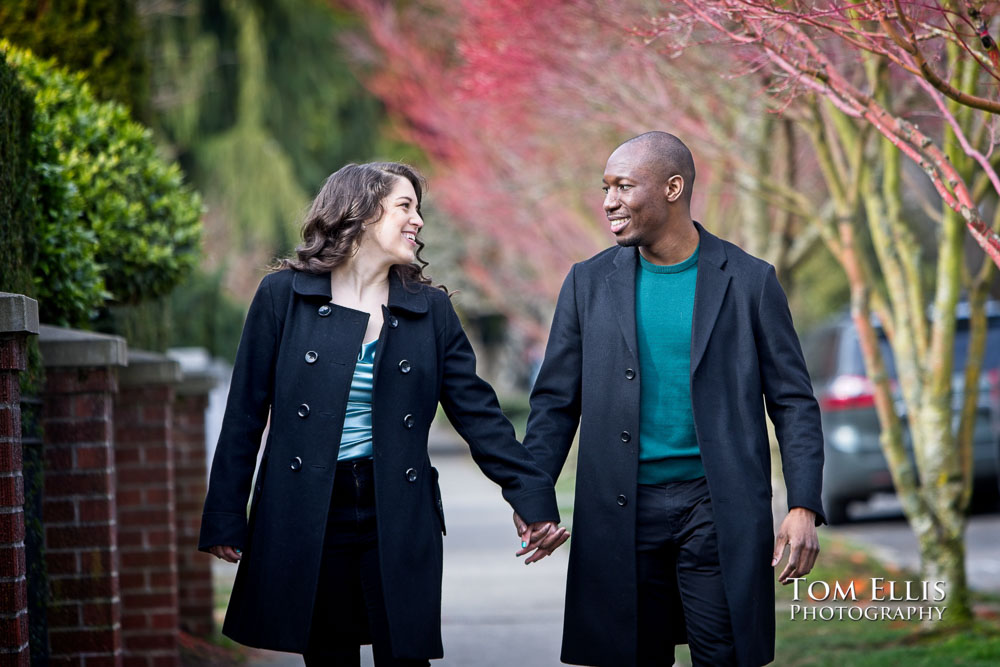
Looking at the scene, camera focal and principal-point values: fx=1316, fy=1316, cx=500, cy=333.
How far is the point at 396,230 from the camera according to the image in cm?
381

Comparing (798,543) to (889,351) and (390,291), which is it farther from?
(889,351)

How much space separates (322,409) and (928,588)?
13.3ft

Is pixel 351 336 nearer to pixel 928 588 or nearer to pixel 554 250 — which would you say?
pixel 928 588

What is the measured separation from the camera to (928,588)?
6.57 meters

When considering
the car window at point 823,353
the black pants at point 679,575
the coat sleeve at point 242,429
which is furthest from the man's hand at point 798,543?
the car window at point 823,353

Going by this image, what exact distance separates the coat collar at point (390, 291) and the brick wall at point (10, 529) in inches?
31.9

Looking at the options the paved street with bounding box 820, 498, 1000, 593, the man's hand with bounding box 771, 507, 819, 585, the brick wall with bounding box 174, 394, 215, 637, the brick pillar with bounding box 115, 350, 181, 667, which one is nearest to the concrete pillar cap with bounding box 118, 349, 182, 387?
the brick pillar with bounding box 115, 350, 181, 667

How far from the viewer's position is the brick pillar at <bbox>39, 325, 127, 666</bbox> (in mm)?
4672

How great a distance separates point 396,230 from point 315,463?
28.2 inches

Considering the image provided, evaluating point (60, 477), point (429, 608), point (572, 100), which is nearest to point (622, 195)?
point (429, 608)

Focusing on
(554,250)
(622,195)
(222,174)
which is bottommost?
(622,195)

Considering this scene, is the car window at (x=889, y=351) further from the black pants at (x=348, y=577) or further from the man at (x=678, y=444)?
the black pants at (x=348, y=577)

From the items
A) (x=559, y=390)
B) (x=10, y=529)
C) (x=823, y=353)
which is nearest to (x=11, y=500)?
(x=10, y=529)

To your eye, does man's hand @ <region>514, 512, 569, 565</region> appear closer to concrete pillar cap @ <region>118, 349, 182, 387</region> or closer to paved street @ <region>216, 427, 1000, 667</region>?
concrete pillar cap @ <region>118, 349, 182, 387</region>
